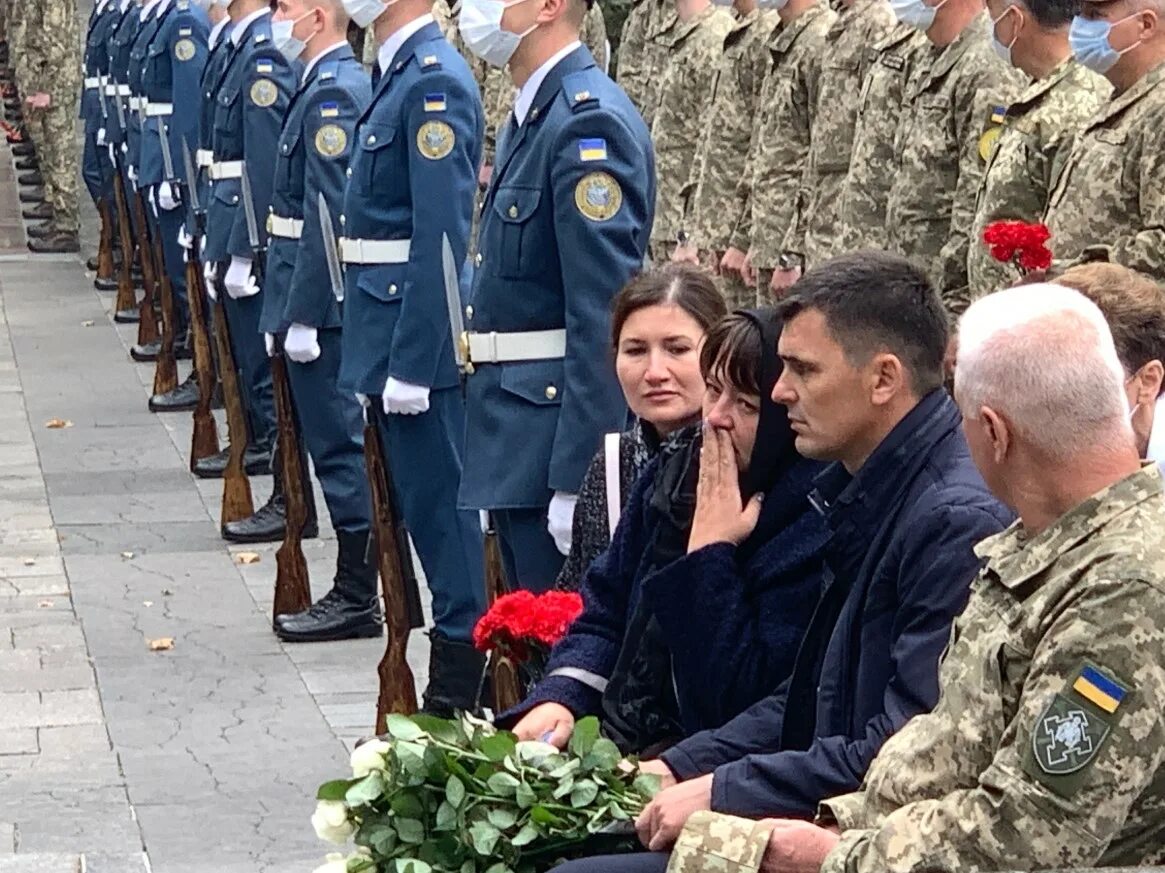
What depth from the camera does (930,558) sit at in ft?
11.3

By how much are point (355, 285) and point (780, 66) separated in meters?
2.79

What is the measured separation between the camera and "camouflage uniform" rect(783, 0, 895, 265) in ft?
27.1

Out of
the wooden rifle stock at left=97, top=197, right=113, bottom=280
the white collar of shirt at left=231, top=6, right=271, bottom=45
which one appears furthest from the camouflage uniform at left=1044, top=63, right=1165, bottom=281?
the wooden rifle stock at left=97, top=197, right=113, bottom=280

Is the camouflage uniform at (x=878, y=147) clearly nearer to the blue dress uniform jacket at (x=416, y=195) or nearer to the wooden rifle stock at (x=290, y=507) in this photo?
the blue dress uniform jacket at (x=416, y=195)

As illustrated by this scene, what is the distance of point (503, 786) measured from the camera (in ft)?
12.2

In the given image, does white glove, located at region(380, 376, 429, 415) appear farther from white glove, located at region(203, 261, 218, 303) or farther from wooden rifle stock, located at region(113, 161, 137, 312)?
wooden rifle stock, located at region(113, 161, 137, 312)

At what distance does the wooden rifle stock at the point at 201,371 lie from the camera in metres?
10.3

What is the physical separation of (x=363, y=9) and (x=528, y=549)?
192 centimetres

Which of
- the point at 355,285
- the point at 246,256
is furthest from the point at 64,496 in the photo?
the point at 355,285

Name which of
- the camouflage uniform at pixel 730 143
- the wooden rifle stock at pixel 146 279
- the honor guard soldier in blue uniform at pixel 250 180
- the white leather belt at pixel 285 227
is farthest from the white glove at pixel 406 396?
the wooden rifle stock at pixel 146 279

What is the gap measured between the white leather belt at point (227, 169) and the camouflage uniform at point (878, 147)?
2.63 metres

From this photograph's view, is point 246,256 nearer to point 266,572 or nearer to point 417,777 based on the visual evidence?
point 266,572

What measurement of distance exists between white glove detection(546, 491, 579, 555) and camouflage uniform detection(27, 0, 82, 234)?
45.4 feet

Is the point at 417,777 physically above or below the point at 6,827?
above
